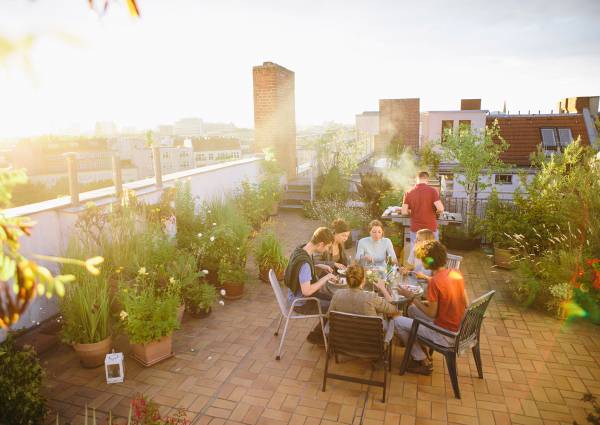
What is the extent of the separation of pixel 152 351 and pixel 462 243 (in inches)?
252

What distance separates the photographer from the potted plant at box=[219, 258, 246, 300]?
6.25 meters

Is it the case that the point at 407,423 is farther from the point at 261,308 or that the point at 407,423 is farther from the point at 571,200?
the point at 571,200

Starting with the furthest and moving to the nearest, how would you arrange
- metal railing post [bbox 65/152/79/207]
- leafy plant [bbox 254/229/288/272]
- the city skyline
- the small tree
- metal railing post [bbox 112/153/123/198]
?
the small tree
leafy plant [bbox 254/229/288/272]
metal railing post [bbox 112/153/123/198]
metal railing post [bbox 65/152/79/207]
the city skyline

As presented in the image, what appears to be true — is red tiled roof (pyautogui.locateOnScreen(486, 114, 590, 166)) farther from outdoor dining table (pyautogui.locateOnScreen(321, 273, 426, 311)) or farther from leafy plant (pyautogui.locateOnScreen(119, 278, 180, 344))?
leafy plant (pyautogui.locateOnScreen(119, 278, 180, 344))

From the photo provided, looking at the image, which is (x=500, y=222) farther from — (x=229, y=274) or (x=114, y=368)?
(x=114, y=368)

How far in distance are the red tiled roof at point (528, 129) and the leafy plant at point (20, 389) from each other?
76.6ft

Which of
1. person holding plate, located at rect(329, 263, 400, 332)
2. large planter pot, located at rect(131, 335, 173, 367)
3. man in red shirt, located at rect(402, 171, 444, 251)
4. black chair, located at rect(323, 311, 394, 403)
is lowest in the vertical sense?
large planter pot, located at rect(131, 335, 173, 367)

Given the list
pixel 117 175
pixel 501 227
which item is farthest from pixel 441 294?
pixel 117 175

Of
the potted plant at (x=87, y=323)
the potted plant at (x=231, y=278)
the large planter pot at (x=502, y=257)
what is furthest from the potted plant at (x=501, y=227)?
the potted plant at (x=87, y=323)

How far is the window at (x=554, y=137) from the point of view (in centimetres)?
2229

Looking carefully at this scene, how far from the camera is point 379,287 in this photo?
4.56 metres

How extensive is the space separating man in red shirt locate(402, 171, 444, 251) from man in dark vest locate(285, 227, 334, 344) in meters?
2.41

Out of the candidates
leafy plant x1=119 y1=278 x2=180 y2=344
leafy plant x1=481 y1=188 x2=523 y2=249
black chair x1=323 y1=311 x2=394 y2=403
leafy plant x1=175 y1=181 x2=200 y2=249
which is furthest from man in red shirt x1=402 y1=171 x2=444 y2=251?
leafy plant x1=119 y1=278 x2=180 y2=344

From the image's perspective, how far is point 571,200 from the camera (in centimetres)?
658
